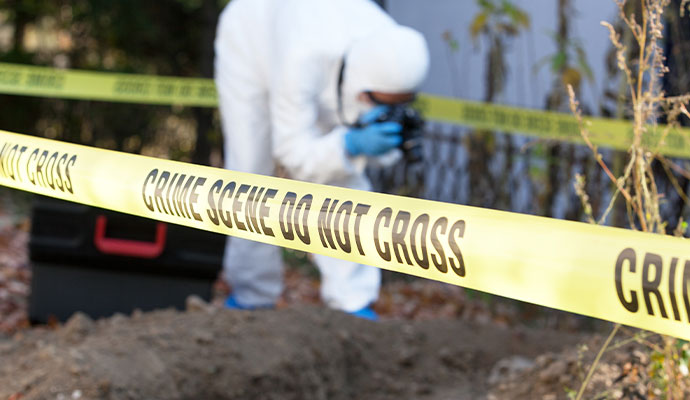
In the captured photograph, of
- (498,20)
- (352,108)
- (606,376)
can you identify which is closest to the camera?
(606,376)

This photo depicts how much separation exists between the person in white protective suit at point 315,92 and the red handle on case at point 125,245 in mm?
472

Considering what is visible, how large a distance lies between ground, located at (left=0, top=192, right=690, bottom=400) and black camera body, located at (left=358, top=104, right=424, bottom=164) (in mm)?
758

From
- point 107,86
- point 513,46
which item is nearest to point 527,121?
point 513,46

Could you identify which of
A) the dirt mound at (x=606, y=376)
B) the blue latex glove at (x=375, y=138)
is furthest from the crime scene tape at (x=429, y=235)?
the blue latex glove at (x=375, y=138)

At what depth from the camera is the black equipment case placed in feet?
13.1

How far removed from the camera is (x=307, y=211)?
1.67 meters

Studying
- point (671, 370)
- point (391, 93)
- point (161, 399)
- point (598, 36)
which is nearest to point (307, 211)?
point (671, 370)

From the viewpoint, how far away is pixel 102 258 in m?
4.02

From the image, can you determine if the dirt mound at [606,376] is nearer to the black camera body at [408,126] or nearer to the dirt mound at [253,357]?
the dirt mound at [253,357]

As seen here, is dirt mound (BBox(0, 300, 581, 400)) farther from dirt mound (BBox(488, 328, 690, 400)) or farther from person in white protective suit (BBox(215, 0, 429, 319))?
person in white protective suit (BBox(215, 0, 429, 319))

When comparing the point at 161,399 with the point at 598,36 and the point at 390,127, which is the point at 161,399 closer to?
the point at 390,127

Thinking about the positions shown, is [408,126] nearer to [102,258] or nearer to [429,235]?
[102,258]

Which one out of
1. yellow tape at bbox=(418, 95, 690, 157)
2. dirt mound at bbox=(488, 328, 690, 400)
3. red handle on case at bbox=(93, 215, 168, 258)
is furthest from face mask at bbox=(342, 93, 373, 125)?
dirt mound at bbox=(488, 328, 690, 400)

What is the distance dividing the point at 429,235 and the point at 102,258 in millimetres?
2822
